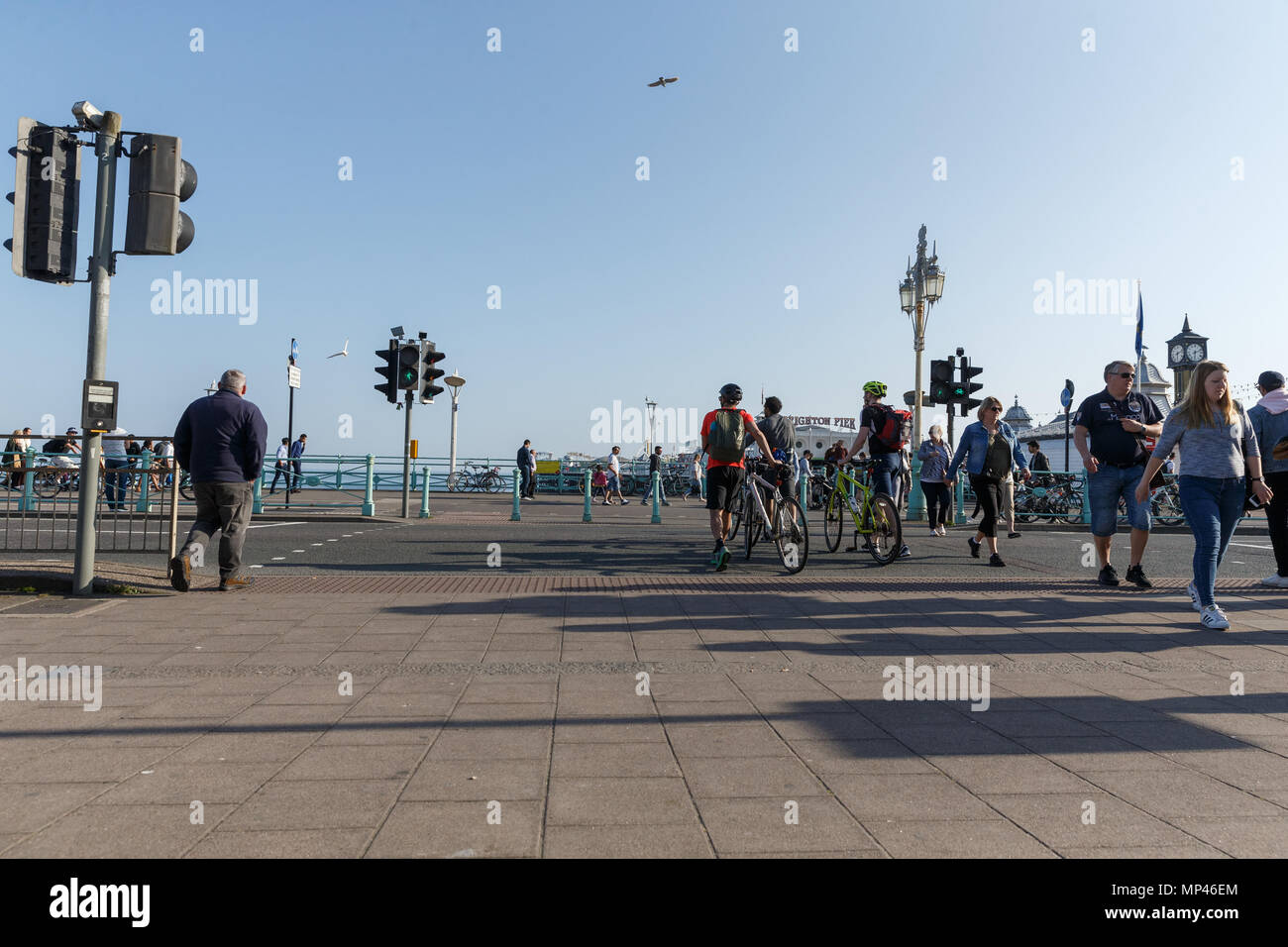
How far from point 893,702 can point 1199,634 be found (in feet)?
9.39

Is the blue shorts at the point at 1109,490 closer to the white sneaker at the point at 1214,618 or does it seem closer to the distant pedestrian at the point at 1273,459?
the distant pedestrian at the point at 1273,459

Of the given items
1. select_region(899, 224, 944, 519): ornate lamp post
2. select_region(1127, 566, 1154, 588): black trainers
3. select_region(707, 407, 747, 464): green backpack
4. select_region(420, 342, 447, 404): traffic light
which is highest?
select_region(899, 224, 944, 519): ornate lamp post

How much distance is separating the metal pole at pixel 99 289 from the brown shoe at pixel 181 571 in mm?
578

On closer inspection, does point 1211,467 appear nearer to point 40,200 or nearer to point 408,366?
point 40,200

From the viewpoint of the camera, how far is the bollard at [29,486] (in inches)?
369

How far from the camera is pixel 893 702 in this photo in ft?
13.5

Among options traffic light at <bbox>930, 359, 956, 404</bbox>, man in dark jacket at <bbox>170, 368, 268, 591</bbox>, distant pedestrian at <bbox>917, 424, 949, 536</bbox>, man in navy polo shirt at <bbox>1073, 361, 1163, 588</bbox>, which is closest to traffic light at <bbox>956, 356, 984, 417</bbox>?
traffic light at <bbox>930, 359, 956, 404</bbox>

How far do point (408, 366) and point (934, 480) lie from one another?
9340mm

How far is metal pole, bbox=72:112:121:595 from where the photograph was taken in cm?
691

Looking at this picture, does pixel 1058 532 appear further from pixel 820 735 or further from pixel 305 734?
pixel 305 734

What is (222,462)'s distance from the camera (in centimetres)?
728

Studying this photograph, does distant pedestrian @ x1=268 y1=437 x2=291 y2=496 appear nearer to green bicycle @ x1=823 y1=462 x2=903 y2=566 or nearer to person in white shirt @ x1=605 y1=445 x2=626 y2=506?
person in white shirt @ x1=605 y1=445 x2=626 y2=506

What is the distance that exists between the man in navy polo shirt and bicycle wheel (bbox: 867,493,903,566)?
6.62 ft
